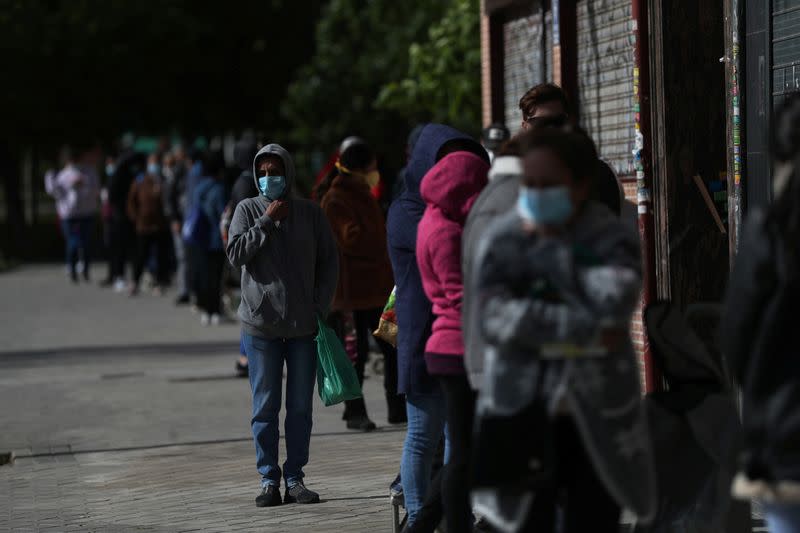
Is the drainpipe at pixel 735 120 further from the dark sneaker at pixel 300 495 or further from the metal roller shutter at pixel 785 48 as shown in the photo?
the dark sneaker at pixel 300 495

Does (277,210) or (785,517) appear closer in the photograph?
(785,517)

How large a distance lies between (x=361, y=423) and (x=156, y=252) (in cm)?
1300

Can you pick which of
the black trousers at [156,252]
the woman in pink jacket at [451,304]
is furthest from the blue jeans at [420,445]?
the black trousers at [156,252]

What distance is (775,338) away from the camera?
4.09m

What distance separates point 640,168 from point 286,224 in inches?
105

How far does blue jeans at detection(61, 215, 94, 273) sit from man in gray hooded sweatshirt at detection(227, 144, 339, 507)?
17006 mm

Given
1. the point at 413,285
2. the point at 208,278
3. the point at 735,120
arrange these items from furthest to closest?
the point at 208,278 → the point at 735,120 → the point at 413,285

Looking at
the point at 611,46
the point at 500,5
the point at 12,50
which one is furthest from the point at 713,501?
the point at 12,50

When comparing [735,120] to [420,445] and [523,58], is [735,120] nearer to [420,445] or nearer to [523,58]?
[420,445]

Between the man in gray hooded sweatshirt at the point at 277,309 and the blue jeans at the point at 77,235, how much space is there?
1701cm

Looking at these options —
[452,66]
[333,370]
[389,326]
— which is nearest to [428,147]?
[389,326]

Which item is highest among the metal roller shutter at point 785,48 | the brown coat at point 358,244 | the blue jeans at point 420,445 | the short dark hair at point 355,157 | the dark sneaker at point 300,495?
the metal roller shutter at point 785,48

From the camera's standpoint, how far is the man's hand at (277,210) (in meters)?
7.88

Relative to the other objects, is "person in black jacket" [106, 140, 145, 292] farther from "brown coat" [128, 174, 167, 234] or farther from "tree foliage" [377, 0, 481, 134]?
"tree foliage" [377, 0, 481, 134]
